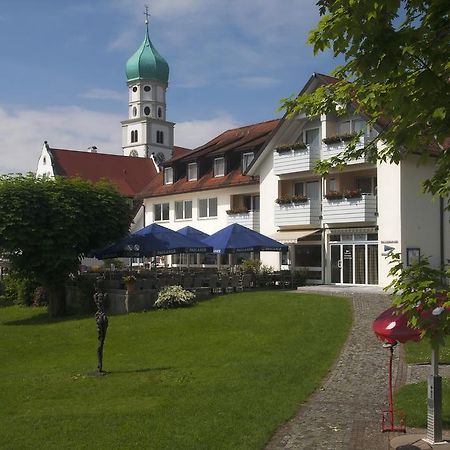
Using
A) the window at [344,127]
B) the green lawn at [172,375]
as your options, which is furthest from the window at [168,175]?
the green lawn at [172,375]

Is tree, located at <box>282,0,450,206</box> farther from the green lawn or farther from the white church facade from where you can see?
the white church facade

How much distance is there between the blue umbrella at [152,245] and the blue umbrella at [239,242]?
65 cm

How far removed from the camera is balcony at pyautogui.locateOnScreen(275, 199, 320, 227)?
3170cm

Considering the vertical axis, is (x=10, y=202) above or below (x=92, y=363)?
above

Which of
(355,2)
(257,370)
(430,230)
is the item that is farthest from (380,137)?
(430,230)

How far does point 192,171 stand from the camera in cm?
4266

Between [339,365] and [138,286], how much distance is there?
44.3 ft

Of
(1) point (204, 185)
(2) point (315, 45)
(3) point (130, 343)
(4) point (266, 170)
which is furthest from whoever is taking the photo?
(1) point (204, 185)

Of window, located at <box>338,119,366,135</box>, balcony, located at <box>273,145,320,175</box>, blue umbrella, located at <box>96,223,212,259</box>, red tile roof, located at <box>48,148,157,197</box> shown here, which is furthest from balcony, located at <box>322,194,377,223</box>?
red tile roof, located at <box>48,148,157,197</box>

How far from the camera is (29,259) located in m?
26.3

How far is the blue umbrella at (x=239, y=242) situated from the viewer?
1118 inches

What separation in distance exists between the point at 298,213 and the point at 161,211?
14.5 m

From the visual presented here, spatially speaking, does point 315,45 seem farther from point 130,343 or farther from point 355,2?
point 130,343

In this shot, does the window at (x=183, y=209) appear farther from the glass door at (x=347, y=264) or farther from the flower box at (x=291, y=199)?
the glass door at (x=347, y=264)
